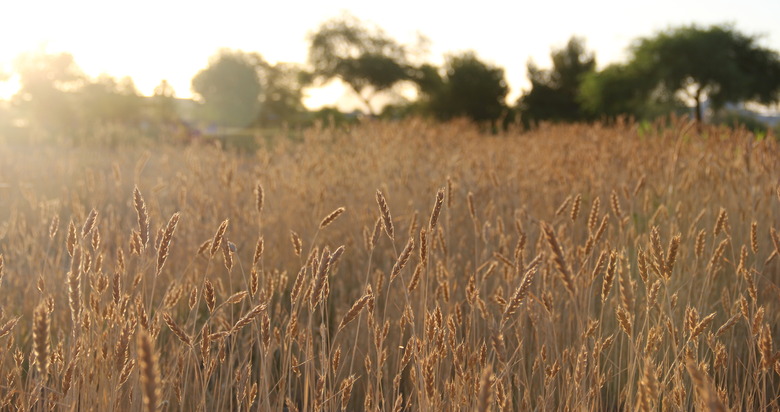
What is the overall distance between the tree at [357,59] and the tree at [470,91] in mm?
6145

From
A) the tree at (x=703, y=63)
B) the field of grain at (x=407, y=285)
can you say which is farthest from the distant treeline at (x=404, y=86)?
the field of grain at (x=407, y=285)

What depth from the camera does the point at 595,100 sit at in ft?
88.0

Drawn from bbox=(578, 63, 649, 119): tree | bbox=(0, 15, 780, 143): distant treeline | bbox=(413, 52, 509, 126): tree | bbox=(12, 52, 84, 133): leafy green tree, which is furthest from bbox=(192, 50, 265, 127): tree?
bbox=(578, 63, 649, 119): tree

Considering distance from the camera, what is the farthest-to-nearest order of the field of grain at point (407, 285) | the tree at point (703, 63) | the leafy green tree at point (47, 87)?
the tree at point (703, 63) < the leafy green tree at point (47, 87) < the field of grain at point (407, 285)

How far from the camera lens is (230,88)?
43.3 m

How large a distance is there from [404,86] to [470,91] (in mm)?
8714

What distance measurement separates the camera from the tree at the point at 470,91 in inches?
1225

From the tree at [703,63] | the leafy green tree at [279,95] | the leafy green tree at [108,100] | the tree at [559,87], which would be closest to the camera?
the leafy green tree at [108,100]

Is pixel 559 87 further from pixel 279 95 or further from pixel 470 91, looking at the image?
pixel 279 95

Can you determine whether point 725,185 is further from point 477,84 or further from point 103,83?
point 477,84

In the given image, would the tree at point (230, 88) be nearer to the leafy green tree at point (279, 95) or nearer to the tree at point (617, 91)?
the leafy green tree at point (279, 95)

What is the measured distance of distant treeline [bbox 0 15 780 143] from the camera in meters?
22.5

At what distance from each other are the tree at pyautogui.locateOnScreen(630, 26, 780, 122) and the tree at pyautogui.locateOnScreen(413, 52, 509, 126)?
22.6 ft

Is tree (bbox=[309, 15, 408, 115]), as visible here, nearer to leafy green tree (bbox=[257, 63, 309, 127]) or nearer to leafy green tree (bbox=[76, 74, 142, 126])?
leafy green tree (bbox=[257, 63, 309, 127])
